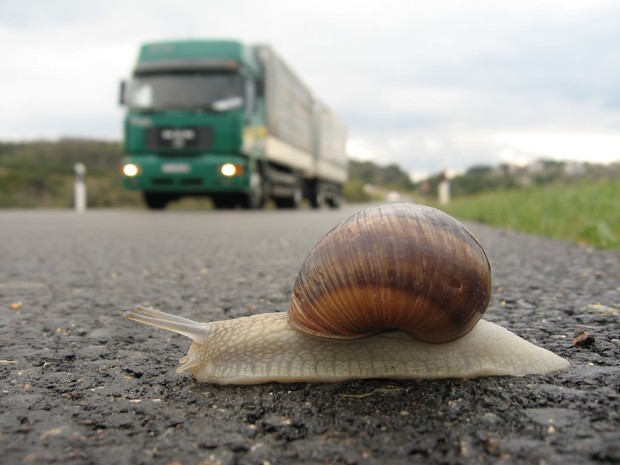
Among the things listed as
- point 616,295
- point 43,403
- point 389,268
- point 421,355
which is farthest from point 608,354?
point 43,403

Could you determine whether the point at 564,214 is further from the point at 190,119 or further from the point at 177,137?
the point at 177,137

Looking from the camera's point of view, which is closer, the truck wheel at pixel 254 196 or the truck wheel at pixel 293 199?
the truck wheel at pixel 254 196

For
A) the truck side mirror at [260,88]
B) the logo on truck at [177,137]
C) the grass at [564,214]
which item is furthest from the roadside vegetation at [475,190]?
the logo on truck at [177,137]

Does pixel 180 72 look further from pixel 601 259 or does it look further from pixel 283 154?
pixel 601 259

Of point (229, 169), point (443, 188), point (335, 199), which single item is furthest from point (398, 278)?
point (335, 199)

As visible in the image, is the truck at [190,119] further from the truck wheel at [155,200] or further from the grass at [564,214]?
the grass at [564,214]

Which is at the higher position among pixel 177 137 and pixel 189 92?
pixel 189 92
